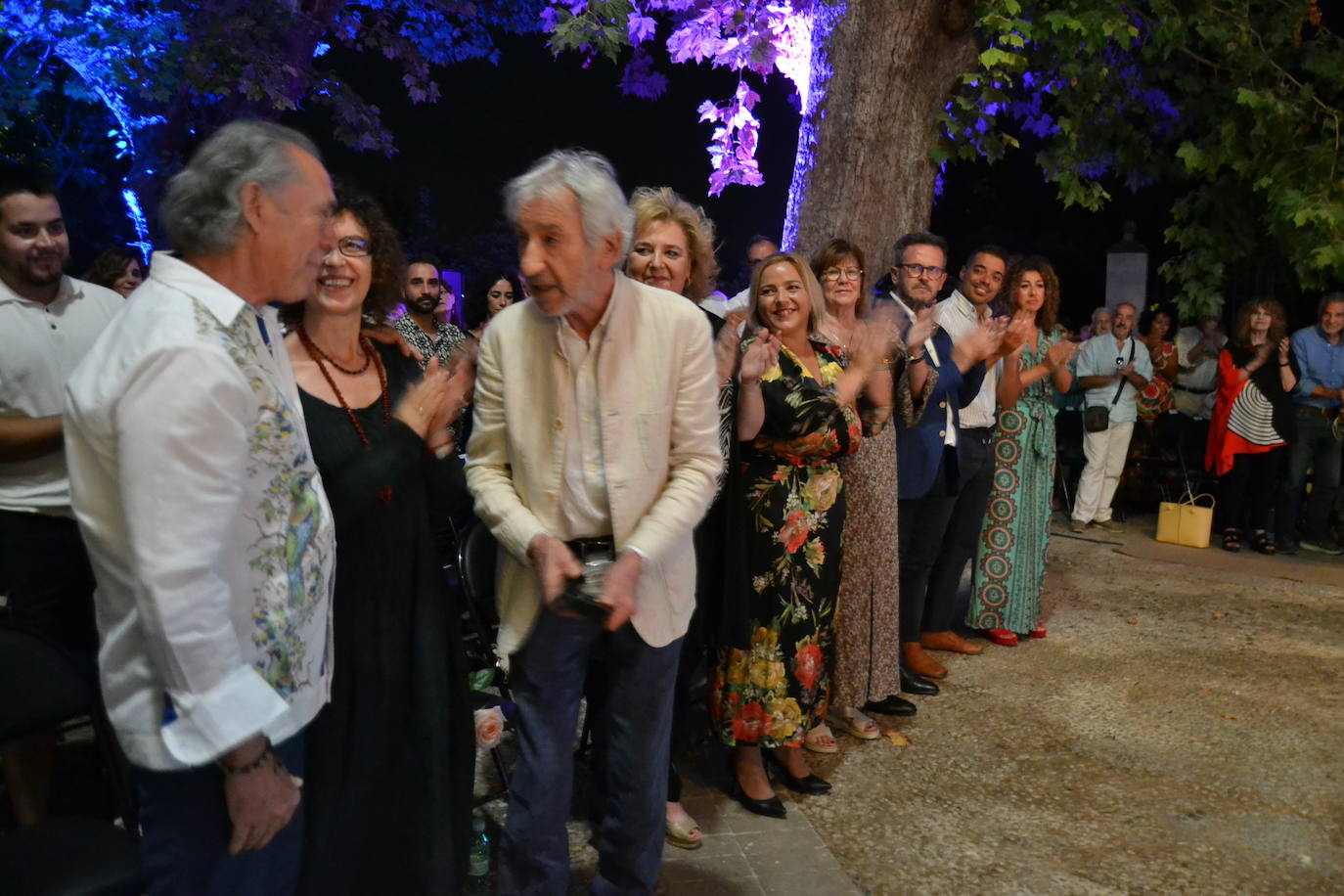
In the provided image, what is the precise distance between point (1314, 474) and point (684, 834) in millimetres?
6889

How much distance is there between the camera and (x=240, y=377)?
1468 mm

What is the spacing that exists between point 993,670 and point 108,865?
3.96 meters

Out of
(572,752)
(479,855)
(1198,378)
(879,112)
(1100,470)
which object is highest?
(879,112)

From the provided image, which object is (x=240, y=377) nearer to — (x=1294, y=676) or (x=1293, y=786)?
(x=1293, y=786)

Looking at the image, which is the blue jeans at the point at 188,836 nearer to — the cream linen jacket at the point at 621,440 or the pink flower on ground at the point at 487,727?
the cream linen jacket at the point at 621,440

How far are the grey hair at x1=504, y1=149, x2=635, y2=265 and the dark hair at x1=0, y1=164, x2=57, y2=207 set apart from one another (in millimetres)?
1728

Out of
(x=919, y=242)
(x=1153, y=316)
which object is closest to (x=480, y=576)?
(x=919, y=242)

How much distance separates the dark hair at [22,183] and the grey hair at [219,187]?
5.64 feet

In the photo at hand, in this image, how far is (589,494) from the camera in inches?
85.3

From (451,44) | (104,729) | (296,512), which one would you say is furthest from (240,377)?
(451,44)

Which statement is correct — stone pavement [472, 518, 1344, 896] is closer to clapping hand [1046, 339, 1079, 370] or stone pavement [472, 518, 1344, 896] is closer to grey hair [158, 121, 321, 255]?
clapping hand [1046, 339, 1079, 370]

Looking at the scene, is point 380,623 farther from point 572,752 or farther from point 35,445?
point 35,445

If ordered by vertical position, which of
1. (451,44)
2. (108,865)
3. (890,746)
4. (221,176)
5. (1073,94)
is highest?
(451,44)

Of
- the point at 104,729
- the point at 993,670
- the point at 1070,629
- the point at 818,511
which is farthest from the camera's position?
the point at 1070,629
